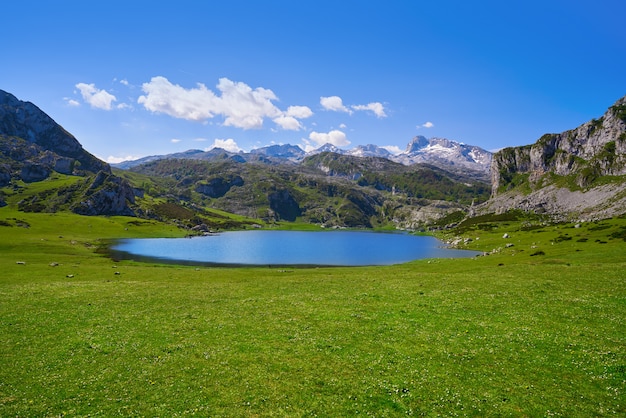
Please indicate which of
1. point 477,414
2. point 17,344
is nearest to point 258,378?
point 477,414

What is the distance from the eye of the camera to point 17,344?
22.7 m

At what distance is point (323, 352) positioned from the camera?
2097 cm

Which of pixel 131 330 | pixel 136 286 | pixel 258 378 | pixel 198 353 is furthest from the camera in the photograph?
pixel 136 286

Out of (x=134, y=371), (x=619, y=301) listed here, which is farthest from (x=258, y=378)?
(x=619, y=301)

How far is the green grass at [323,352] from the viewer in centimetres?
1554

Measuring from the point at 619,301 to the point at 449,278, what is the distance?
60.1ft

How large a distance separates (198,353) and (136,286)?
28265mm

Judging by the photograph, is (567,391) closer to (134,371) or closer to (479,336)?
(479,336)

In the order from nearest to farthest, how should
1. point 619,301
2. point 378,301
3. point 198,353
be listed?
point 198,353, point 619,301, point 378,301

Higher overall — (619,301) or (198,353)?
(619,301)

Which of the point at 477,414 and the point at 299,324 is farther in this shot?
the point at 299,324

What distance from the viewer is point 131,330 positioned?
25500mm

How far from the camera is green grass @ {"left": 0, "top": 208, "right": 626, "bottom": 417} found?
612 inches

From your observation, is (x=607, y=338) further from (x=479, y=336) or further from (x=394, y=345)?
(x=394, y=345)
